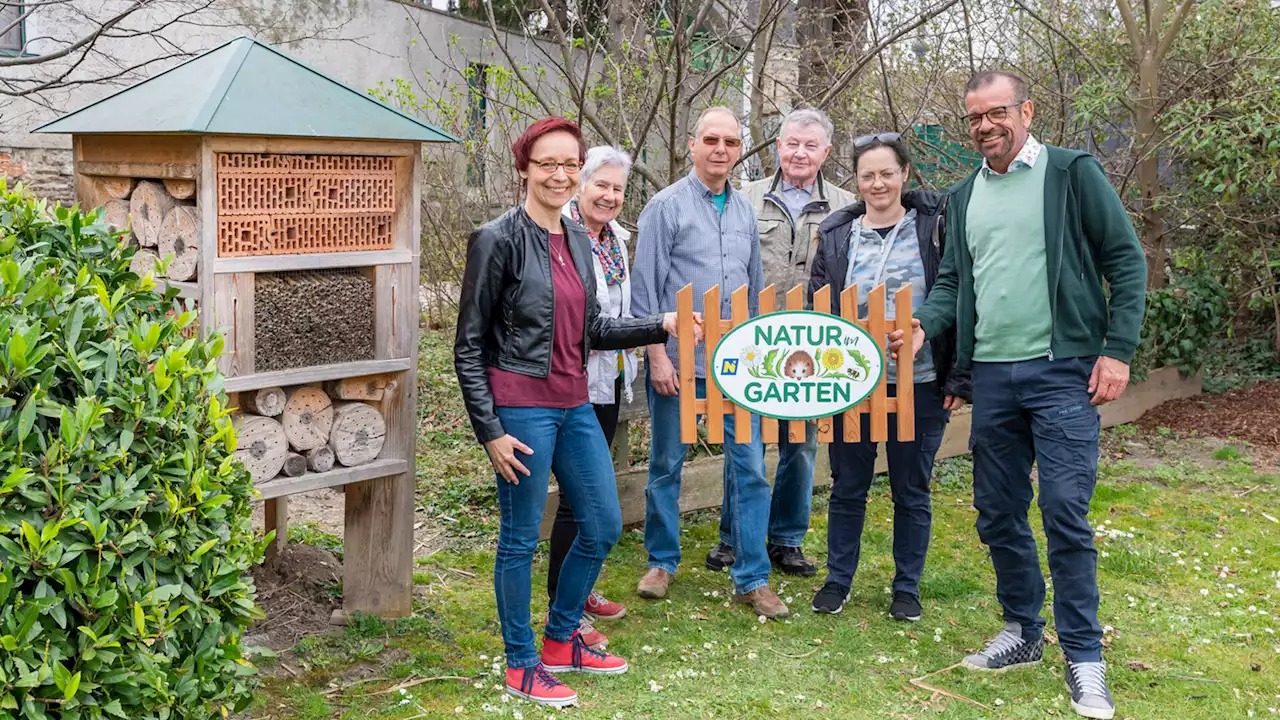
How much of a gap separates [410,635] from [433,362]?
5645 mm

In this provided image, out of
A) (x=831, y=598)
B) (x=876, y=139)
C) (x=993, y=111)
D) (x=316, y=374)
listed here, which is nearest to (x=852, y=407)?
(x=831, y=598)

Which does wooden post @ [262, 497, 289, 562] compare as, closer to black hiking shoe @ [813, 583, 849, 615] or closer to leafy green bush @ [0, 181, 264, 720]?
leafy green bush @ [0, 181, 264, 720]

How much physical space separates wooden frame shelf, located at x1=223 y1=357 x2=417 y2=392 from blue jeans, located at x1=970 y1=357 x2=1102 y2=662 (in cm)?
225

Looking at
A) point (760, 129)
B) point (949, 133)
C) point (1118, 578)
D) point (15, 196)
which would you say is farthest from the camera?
point (949, 133)

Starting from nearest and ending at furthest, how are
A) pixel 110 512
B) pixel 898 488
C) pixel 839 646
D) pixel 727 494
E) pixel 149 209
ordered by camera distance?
pixel 110 512
pixel 149 209
pixel 839 646
pixel 898 488
pixel 727 494

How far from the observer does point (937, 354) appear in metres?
4.80

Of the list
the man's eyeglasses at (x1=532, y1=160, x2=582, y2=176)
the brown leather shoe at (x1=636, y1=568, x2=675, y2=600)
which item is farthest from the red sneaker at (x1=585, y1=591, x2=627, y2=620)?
the man's eyeglasses at (x1=532, y1=160, x2=582, y2=176)

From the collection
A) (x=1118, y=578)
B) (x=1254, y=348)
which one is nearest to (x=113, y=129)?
(x=1118, y=578)

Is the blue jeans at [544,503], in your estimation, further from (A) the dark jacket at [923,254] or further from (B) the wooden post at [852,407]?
(A) the dark jacket at [923,254]

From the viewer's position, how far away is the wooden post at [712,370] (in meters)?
4.61

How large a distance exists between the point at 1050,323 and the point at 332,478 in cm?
272

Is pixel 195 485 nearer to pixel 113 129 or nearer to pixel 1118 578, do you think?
pixel 113 129

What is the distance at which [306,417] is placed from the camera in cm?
441

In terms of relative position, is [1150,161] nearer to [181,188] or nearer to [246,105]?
[246,105]
